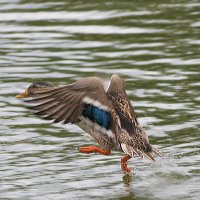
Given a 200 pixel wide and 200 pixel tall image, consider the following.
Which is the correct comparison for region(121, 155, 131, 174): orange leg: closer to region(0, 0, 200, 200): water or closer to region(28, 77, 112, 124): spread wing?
region(0, 0, 200, 200): water

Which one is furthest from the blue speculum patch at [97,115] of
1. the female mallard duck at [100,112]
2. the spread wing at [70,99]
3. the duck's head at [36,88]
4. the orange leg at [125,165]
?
the duck's head at [36,88]

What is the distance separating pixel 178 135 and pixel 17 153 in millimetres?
2019

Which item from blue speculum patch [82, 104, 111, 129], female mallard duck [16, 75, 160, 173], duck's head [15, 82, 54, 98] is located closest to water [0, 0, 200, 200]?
female mallard duck [16, 75, 160, 173]

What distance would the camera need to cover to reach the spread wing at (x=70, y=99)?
1061 cm

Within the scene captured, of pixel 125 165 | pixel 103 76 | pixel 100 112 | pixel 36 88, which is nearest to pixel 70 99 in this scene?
pixel 100 112

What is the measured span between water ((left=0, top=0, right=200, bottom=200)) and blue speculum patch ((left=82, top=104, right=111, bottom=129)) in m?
0.57

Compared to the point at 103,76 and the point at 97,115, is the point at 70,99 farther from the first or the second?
the point at 103,76

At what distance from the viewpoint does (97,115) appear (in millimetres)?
11078

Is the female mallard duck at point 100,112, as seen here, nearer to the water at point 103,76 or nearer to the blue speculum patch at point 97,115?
the blue speculum patch at point 97,115

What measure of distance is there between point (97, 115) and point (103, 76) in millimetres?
3708

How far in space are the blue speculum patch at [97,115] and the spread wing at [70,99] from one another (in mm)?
143

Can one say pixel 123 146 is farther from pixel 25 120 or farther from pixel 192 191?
pixel 25 120

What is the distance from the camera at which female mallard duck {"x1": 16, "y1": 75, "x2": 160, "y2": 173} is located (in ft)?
35.0

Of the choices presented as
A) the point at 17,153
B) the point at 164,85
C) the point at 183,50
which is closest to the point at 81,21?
the point at 183,50
